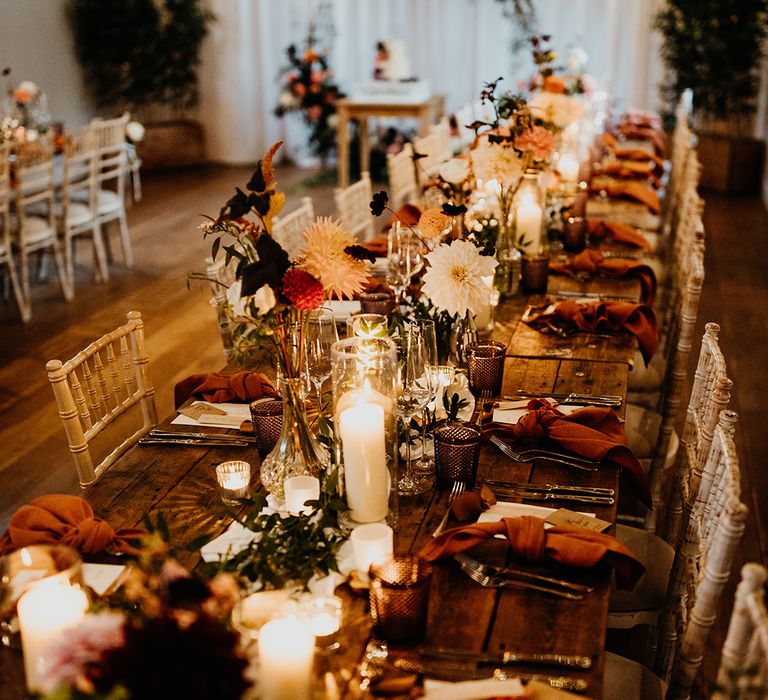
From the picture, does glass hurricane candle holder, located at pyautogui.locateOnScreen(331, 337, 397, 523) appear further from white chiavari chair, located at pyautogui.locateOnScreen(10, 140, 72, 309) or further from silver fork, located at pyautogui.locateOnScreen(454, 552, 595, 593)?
white chiavari chair, located at pyautogui.locateOnScreen(10, 140, 72, 309)

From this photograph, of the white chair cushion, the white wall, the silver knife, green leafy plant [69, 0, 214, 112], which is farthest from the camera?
green leafy plant [69, 0, 214, 112]

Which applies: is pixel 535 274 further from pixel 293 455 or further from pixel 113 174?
pixel 113 174

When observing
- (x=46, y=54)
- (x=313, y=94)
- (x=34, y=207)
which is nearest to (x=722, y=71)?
(x=313, y=94)

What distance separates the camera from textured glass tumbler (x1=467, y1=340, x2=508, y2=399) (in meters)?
2.06

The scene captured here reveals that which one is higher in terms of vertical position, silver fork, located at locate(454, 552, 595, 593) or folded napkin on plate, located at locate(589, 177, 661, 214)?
silver fork, located at locate(454, 552, 595, 593)

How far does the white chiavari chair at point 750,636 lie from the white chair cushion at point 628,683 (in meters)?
0.46

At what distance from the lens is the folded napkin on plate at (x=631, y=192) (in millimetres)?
4207

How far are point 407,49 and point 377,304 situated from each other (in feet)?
24.9

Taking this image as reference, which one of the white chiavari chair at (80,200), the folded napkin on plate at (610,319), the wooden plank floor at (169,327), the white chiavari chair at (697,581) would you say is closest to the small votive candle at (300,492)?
the white chiavari chair at (697,581)

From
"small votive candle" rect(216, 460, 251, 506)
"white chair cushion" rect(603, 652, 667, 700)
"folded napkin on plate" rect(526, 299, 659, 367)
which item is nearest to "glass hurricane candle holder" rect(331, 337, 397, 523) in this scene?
"small votive candle" rect(216, 460, 251, 506)

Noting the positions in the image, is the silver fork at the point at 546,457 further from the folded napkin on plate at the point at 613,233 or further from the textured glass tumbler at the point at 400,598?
the folded napkin on plate at the point at 613,233

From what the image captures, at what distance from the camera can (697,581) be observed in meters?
1.57

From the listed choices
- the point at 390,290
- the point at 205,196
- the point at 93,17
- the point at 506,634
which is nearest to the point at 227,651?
the point at 506,634

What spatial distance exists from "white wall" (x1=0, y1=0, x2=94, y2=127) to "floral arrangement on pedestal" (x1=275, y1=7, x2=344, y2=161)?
6.24ft
